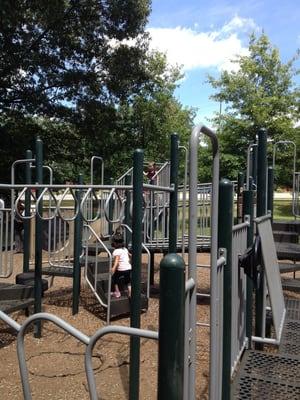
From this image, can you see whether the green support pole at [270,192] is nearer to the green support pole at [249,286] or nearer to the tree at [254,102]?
the green support pole at [249,286]

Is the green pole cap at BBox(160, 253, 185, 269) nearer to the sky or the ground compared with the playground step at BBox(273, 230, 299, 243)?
nearer to the sky

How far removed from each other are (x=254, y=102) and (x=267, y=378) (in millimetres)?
18086

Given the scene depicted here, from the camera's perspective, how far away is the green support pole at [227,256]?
8.14 ft

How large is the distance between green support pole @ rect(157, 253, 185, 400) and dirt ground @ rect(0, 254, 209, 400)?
96.1 inches

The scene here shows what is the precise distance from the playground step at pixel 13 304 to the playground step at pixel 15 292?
79mm

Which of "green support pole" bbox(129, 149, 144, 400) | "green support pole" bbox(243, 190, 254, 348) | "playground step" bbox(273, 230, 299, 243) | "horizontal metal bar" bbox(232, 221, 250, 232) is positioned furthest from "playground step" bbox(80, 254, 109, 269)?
"horizontal metal bar" bbox(232, 221, 250, 232)

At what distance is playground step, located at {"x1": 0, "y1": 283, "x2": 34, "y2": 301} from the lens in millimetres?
5250

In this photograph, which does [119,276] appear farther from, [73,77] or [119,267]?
[73,77]

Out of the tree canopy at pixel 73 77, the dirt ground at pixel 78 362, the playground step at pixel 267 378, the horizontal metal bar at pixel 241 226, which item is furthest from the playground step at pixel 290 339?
the tree canopy at pixel 73 77

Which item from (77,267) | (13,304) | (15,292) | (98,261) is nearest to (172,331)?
(13,304)

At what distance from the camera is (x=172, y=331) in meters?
1.54

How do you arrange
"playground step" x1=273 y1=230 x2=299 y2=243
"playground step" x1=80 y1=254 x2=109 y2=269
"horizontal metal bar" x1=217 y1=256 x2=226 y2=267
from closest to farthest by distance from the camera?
1. "horizontal metal bar" x1=217 y1=256 x2=226 y2=267
2. "playground step" x1=80 y1=254 x2=109 y2=269
3. "playground step" x1=273 y1=230 x2=299 y2=243

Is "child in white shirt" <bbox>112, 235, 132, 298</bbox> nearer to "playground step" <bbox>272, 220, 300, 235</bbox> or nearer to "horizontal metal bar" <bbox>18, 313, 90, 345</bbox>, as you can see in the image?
"playground step" <bbox>272, 220, 300, 235</bbox>

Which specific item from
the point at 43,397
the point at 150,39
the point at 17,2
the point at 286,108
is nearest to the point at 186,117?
the point at 286,108
